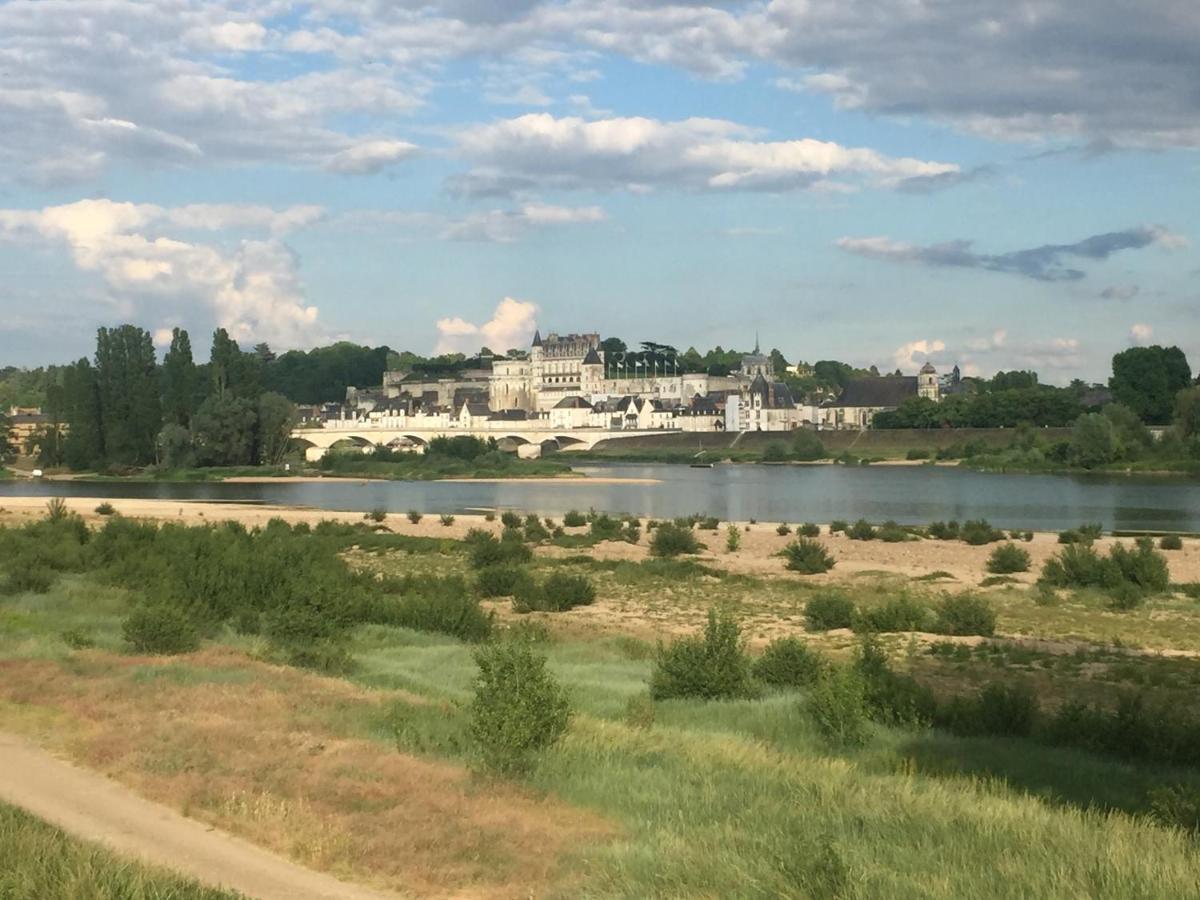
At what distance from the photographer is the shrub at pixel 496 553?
31609mm

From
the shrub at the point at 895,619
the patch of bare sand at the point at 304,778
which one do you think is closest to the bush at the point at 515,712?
the patch of bare sand at the point at 304,778

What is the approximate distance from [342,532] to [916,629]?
23327mm

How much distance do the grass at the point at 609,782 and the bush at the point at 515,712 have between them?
197 mm

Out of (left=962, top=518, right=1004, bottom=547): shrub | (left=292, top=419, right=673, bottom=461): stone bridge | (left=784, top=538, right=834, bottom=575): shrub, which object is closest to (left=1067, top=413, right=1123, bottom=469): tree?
(left=962, top=518, right=1004, bottom=547): shrub

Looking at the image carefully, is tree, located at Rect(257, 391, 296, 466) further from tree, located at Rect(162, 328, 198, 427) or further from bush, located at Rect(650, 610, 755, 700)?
bush, located at Rect(650, 610, 755, 700)

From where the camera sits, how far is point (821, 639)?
19.3m

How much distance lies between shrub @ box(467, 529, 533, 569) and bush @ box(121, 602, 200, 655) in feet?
53.2

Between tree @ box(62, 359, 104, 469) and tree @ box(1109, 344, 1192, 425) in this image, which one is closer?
tree @ box(62, 359, 104, 469)

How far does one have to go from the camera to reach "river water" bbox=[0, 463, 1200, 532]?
53.6 metres

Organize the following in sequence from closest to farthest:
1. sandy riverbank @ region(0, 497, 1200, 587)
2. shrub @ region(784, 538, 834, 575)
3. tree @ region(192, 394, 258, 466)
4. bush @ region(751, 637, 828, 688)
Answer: bush @ region(751, 637, 828, 688) → shrub @ region(784, 538, 834, 575) → sandy riverbank @ region(0, 497, 1200, 587) → tree @ region(192, 394, 258, 466)

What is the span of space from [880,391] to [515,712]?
151042mm

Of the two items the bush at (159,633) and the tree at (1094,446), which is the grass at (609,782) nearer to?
the bush at (159,633)

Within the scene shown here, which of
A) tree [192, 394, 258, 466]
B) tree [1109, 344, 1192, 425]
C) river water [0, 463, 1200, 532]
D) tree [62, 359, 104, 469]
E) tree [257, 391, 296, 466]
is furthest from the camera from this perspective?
tree [1109, 344, 1192, 425]

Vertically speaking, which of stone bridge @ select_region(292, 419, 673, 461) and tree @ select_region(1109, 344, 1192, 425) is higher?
tree @ select_region(1109, 344, 1192, 425)
